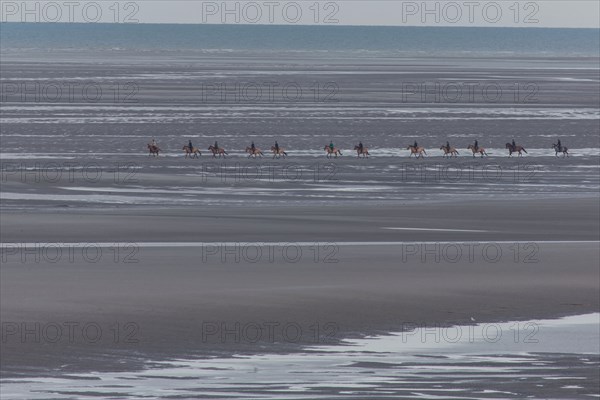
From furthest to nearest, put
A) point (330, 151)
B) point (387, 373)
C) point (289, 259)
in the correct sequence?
1. point (330, 151)
2. point (289, 259)
3. point (387, 373)

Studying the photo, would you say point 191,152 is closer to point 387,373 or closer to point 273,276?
point 273,276

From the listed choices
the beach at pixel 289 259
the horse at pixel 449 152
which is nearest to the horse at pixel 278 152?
the beach at pixel 289 259

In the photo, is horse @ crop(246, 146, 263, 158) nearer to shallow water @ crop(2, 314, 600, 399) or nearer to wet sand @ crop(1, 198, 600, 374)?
wet sand @ crop(1, 198, 600, 374)

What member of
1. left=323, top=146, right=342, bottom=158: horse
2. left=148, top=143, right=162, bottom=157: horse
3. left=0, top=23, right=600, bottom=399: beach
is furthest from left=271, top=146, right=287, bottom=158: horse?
left=148, top=143, right=162, bottom=157: horse

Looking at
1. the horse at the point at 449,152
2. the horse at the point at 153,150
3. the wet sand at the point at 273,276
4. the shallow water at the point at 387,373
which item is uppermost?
the horse at the point at 153,150

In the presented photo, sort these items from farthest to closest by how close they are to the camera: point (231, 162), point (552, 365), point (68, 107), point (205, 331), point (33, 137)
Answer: point (68, 107), point (33, 137), point (231, 162), point (205, 331), point (552, 365)

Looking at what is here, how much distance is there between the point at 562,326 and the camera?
11.4m

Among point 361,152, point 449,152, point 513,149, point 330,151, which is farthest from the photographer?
point 513,149

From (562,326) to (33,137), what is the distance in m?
21.1

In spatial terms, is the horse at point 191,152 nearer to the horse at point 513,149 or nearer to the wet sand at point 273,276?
the horse at point 513,149

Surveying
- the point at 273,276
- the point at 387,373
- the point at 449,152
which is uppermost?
the point at 449,152

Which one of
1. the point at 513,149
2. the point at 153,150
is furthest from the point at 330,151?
Answer: the point at 513,149

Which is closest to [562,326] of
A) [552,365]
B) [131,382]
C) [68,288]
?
[552,365]

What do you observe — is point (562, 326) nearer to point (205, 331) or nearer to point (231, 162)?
point (205, 331)
